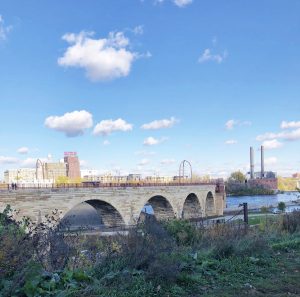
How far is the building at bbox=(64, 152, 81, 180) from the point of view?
91.5 meters

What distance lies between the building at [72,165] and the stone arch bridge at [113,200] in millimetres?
41251

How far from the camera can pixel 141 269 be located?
4.99 meters

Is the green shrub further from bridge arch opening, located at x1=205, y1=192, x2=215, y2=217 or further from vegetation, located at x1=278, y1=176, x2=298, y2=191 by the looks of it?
vegetation, located at x1=278, y1=176, x2=298, y2=191

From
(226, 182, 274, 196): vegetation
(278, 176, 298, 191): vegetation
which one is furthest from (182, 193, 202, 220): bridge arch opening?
(278, 176, 298, 191): vegetation

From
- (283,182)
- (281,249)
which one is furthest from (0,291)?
(283,182)

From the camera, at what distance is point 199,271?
5492mm

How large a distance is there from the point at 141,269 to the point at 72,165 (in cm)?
9094

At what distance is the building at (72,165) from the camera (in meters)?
91.5

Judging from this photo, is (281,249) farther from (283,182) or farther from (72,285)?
(283,182)

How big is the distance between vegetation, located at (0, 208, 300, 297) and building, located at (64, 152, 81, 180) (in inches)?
3327

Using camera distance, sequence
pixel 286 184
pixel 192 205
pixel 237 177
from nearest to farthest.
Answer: pixel 192 205 < pixel 237 177 < pixel 286 184

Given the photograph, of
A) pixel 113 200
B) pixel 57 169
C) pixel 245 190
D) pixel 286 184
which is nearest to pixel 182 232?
pixel 113 200

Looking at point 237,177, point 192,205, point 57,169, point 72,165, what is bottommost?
point 192,205

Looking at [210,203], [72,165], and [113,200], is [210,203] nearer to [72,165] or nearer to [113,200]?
[113,200]
